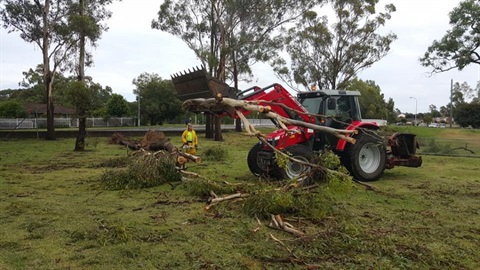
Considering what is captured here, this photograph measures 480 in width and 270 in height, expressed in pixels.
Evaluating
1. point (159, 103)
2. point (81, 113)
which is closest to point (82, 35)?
point (81, 113)

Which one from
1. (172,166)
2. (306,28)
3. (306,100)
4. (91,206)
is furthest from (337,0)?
(91,206)

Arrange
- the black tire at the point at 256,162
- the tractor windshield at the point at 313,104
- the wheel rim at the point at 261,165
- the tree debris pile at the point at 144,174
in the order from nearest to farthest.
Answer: the tree debris pile at the point at 144,174 → the wheel rim at the point at 261,165 → the black tire at the point at 256,162 → the tractor windshield at the point at 313,104

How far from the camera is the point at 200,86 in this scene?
886 cm

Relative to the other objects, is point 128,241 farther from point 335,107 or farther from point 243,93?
point 335,107

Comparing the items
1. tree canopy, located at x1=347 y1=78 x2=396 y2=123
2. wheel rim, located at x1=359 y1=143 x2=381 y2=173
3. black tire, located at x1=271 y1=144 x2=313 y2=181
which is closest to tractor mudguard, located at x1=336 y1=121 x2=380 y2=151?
wheel rim, located at x1=359 y1=143 x2=381 y2=173

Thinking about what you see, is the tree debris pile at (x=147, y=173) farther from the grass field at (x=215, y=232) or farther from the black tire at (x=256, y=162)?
the black tire at (x=256, y=162)

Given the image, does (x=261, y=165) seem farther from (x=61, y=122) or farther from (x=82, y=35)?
(x=61, y=122)

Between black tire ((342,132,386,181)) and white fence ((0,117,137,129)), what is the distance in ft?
91.3

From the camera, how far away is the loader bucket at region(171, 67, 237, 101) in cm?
870

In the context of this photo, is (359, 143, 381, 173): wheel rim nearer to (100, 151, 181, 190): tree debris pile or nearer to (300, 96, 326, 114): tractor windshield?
(300, 96, 326, 114): tractor windshield

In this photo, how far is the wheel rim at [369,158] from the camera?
438 inches

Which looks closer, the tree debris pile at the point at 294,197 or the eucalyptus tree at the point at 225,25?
the tree debris pile at the point at 294,197

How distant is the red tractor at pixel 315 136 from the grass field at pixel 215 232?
1388mm

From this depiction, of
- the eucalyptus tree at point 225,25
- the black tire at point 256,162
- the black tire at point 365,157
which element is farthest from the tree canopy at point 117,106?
the black tire at point 365,157
